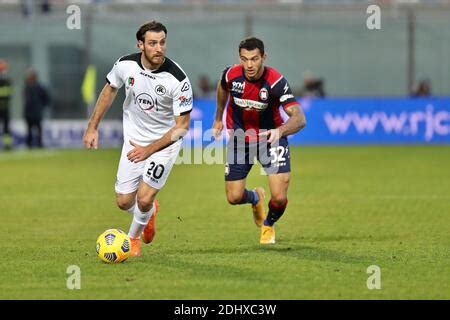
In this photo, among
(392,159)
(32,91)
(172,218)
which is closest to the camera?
(172,218)

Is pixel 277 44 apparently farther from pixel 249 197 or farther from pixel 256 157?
pixel 256 157

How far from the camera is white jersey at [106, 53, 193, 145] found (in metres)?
11.3

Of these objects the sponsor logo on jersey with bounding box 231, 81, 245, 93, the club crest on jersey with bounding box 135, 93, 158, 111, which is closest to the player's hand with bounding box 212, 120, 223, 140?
the sponsor logo on jersey with bounding box 231, 81, 245, 93

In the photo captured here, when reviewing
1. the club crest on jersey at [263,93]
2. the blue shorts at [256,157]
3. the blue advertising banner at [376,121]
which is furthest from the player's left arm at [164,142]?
the blue advertising banner at [376,121]

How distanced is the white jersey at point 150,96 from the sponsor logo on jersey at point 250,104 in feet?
3.22

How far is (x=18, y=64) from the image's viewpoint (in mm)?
35219

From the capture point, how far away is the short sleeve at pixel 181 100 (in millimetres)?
11211

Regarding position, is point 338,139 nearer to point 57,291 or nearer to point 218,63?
point 218,63

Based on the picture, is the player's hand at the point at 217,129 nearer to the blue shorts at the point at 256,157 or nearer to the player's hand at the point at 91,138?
the blue shorts at the point at 256,157

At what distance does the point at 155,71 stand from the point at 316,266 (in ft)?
8.54

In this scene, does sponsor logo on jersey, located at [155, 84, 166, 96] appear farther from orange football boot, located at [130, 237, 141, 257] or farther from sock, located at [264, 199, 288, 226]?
sock, located at [264, 199, 288, 226]

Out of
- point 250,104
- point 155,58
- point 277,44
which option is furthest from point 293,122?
point 277,44

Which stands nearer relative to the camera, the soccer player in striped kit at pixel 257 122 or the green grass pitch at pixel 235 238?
the green grass pitch at pixel 235 238
